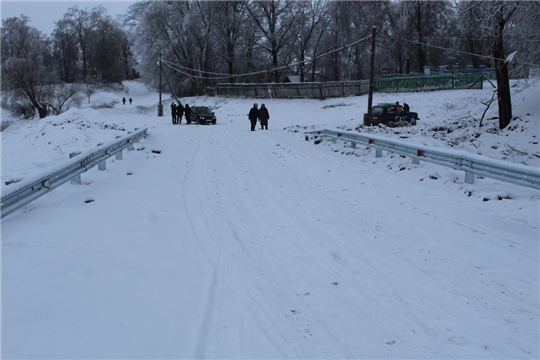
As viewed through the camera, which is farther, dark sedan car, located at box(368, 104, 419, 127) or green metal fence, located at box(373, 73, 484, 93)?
green metal fence, located at box(373, 73, 484, 93)

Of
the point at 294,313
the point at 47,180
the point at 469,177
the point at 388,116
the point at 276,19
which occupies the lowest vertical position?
the point at 294,313

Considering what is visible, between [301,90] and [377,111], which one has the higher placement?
[301,90]

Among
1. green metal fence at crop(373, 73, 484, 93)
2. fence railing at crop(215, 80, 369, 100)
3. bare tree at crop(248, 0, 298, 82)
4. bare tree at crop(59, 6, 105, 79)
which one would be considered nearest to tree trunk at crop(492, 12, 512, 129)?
green metal fence at crop(373, 73, 484, 93)

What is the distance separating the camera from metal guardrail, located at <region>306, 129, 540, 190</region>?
315 inches

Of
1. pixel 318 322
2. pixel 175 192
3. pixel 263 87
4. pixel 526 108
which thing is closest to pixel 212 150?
pixel 175 192

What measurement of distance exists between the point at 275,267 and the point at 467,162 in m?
5.78

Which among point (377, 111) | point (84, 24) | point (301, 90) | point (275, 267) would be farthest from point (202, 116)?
point (84, 24)

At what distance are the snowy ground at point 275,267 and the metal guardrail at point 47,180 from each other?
28 cm

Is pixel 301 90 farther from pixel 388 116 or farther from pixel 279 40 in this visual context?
pixel 388 116

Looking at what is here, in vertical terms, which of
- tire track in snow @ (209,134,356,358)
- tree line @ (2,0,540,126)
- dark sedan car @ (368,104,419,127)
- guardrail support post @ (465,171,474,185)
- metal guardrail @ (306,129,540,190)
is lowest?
tire track in snow @ (209,134,356,358)

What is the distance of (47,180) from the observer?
24.0 feet

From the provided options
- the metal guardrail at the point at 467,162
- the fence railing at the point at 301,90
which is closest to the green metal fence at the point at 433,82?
the fence railing at the point at 301,90

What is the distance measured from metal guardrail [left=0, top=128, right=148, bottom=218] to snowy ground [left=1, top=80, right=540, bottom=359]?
0.28 m

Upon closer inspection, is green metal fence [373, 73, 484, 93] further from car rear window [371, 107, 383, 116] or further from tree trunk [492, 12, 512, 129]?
tree trunk [492, 12, 512, 129]
